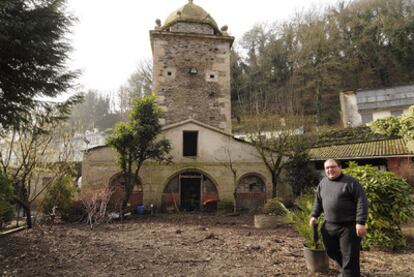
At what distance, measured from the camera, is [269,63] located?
3078 cm

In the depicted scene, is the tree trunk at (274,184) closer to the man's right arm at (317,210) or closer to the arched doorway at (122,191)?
the arched doorway at (122,191)

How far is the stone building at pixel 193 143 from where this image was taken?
40.7ft

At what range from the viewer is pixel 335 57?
2816 cm

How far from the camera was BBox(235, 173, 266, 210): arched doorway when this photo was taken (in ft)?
42.5

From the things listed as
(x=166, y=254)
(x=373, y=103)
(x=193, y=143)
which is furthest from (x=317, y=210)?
(x=373, y=103)

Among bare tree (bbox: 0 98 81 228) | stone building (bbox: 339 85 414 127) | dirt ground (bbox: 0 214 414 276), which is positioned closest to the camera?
dirt ground (bbox: 0 214 414 276)

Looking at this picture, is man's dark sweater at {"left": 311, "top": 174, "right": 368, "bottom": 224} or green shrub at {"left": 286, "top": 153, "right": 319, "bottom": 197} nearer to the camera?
man's dark sweater at {"left": 311, "top": 174, "right": 368, "bottom": 224}

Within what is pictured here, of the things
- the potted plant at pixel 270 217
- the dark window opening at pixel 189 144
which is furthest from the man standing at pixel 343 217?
the dark window opening at pixel 189 144

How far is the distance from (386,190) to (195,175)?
8.80m

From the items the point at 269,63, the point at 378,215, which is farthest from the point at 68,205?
the point at 269,63

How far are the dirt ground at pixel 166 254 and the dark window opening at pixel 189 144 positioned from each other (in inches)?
230

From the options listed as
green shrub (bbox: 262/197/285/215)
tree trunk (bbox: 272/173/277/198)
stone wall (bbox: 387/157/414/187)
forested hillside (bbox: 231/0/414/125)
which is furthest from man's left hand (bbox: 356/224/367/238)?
forested hillside (bbox: 231/0/414/125)

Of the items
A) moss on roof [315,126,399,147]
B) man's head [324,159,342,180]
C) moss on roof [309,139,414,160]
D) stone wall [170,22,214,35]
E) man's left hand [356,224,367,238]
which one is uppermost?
stone wall [170,22,214,35]

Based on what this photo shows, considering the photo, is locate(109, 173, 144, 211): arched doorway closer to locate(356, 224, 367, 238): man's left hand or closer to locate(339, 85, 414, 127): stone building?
locate(356, 224, 367, 238): man's left hand
